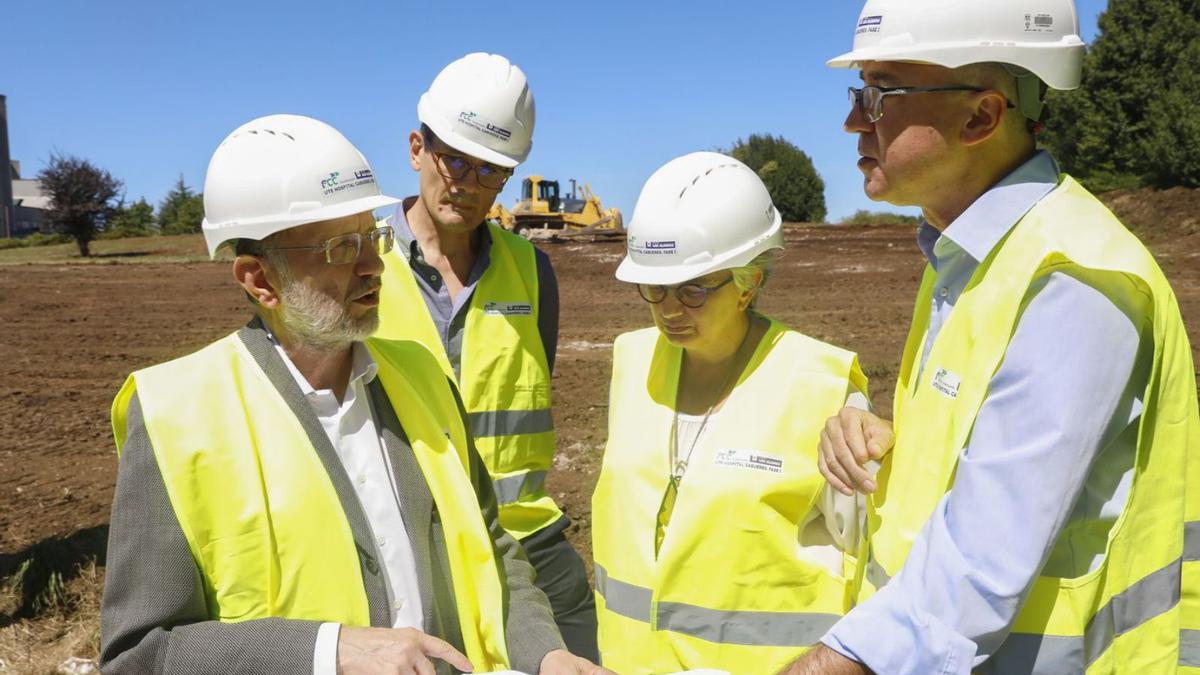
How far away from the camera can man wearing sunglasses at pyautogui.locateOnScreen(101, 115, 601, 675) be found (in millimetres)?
2080

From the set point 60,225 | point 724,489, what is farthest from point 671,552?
point 60,225

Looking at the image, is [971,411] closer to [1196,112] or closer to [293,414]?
[293,414]

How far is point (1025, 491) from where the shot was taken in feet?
5.64

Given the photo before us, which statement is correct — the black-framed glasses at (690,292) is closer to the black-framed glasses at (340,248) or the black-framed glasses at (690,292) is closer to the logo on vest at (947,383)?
the black-framed glasses at (340,248)

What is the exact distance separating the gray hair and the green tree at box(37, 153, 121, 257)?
3862 centimetres

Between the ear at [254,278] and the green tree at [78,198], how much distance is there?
126 ft

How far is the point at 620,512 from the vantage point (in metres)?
2.97

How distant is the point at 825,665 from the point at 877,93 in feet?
3.95

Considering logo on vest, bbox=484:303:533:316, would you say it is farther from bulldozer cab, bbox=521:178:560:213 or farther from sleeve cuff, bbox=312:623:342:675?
bulldozer cab, bbox=521:178:560:213

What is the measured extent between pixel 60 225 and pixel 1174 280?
1476 inches

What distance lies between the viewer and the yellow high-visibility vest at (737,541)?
2.76 meters

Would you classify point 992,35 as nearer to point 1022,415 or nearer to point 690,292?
point 1022,415

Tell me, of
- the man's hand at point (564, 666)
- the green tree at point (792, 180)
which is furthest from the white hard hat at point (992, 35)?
the green tree at point (792, 180)

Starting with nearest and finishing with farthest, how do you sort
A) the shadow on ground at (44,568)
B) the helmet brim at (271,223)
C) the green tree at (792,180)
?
1. the helmet brim at (271,223)
2. the shadow on ground at (44,568)
3. the green tree at (792,180)
